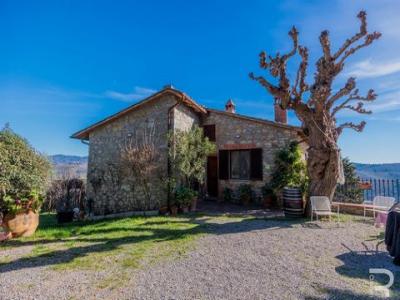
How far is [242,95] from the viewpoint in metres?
15.5

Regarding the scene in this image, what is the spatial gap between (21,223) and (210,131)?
8682 millimetres

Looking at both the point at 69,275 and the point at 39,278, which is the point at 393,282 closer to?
the point at 69,275

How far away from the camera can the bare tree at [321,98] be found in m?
7.50

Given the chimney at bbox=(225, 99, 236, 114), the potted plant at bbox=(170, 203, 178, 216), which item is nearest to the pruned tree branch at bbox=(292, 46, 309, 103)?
the potted plant at bbox=(170, 203, 178, 216)

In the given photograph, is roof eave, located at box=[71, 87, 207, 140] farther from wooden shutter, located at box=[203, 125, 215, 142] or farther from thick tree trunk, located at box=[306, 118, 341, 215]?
thick tree trunk, located at box=[306, 118, 341, 215]

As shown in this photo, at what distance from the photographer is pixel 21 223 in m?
6.29

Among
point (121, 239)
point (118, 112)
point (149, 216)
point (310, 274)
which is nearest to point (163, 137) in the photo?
point (118, 112)

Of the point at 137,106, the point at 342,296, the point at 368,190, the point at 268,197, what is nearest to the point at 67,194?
the point at 137,106

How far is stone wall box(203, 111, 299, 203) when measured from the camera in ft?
35.4

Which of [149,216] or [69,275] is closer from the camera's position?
[69,275]

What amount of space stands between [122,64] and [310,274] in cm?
1309

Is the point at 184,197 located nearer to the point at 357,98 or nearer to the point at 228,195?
the point at 228,195

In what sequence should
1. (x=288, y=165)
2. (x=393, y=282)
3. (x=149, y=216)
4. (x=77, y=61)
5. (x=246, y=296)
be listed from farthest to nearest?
1. (x=77, y=61)
2. (x=288, y=165)
3. (x=149, y=216)
4. (x=393, y=282)
5. (x=246, y=296)

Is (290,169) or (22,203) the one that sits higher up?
(290,169)
